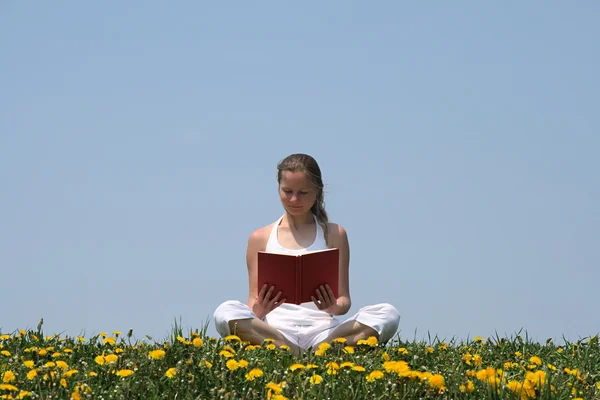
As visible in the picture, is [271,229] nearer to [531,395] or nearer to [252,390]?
[252,390]

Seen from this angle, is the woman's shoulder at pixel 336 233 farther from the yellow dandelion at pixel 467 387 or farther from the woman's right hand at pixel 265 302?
the yellow dandelion at pixel 467 387

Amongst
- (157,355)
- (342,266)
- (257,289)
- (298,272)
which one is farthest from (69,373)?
(342,266)

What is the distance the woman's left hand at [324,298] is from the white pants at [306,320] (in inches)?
16.8

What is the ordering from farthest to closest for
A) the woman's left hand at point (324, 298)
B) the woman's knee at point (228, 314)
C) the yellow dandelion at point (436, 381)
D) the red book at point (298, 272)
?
the woman's knee at point (228, 314)
the woman's left hand at point (324, 298)
the red book at point (298, 272)
the yellow dandelion at point (436, 381)

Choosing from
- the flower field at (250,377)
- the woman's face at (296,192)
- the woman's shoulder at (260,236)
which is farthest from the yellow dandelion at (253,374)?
the woman's shoulder at (260,236)

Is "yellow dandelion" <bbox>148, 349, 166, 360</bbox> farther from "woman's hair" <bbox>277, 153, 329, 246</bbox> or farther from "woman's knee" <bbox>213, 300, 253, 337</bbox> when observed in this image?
"woman's hair" <bbox>277, 153, 329, 246</bbox>

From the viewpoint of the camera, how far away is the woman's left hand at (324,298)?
6348mm

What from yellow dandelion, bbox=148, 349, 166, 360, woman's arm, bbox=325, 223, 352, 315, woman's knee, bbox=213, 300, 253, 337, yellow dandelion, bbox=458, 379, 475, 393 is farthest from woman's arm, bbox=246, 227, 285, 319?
yellow dandelion, bbox=458, 379, 475, 393

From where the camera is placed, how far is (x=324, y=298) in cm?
644

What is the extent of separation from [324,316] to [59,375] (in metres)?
3.21

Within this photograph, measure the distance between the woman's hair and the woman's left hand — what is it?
93cm

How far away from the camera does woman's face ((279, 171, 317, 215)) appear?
22.9 feet

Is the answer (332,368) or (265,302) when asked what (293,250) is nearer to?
(265,302)

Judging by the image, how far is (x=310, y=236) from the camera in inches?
291
